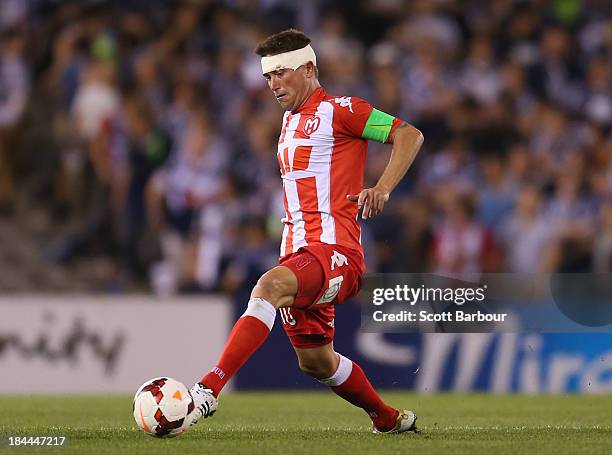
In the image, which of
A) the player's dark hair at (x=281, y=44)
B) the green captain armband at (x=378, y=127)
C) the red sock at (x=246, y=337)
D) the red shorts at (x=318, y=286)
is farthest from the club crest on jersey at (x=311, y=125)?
the red sock at (x=246, y=337)

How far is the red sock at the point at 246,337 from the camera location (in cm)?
549

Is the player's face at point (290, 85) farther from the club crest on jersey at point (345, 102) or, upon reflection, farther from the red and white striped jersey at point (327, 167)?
the club crest on jersey at point (345, 102)

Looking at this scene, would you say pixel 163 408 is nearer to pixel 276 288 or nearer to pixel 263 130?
pixel 276 288

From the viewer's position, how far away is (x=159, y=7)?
48.4 ft

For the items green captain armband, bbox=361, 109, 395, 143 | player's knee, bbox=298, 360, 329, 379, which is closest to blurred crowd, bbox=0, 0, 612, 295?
player's knee, bbox=298, 360, 329, 379

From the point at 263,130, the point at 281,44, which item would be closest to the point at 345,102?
the point at 281,44

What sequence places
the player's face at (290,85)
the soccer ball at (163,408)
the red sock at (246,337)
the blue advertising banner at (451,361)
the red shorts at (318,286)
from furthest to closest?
1. the blue advertising banner at (451,361)
2. the player's face at (290,85)
3. the red shorts at (318,286)
4. the red sock at (246,337)
5. the soccer ball at (163,408)

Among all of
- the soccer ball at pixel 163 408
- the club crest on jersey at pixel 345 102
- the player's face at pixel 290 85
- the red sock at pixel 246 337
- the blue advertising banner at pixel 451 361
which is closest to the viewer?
the soccer ball at pixel 163 408

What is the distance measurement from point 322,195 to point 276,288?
2.22ft

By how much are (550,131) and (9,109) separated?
5.98 m

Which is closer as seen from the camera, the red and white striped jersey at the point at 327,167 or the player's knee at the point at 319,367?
the red and white striped jersey at the point at 327,167

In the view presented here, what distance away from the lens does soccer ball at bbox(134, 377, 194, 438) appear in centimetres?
533

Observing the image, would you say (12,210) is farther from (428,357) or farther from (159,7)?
(428,357)

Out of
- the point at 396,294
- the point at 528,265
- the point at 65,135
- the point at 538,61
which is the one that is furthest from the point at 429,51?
the point at 396,294
